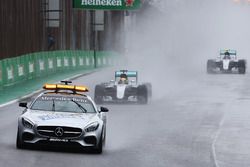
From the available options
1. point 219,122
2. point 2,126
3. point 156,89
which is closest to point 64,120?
point 2,126

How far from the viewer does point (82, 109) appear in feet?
58.7

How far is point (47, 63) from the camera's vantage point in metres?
45.9

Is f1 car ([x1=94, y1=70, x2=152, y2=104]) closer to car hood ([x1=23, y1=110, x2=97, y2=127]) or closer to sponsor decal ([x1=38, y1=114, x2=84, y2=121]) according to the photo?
car hood ([x1=23, y1=110, x2=97, y2=127])

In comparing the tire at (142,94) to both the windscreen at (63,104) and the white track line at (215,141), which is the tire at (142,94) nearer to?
the white track line at (215,141)

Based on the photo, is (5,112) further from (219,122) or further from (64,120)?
(64,120)

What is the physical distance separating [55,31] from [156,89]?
30120 millimetres

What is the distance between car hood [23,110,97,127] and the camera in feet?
54.4

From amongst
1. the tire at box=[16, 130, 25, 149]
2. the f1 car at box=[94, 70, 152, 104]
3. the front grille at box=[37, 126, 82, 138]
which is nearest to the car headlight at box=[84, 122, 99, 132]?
the front grille at box=[37, 126, 82, 138]

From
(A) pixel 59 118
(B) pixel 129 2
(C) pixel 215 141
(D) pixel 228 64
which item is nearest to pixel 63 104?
(A) pixel 59 118

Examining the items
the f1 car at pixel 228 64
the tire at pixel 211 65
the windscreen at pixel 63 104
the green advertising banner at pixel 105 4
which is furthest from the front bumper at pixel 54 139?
A: the green advertising banner at pixel 105 4

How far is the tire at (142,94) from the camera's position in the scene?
31.0 meters

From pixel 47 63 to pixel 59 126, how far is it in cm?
2954

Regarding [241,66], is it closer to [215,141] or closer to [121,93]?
[121,93]

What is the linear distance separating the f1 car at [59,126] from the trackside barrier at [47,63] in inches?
637
